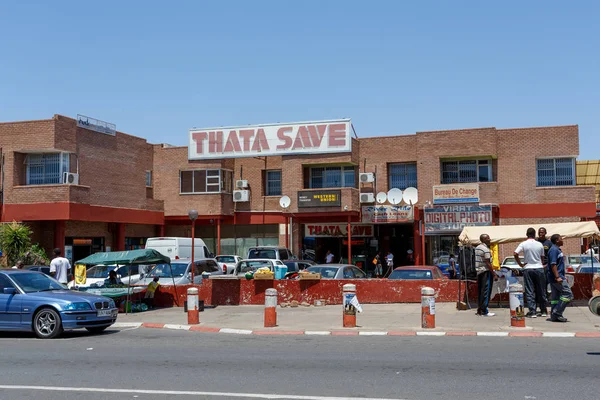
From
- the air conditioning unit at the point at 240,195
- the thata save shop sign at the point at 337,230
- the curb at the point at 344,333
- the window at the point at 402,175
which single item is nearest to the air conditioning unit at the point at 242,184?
the air conditioning unit at the point at 240,195

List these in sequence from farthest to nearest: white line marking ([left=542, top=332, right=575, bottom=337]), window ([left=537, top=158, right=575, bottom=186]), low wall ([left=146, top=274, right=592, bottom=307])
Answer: window ([left=537, top=158, right=575, bottom=186]), low wall ([left=146, top=274, right=592, bottom=307]), white line marking ([left=542, top=332, right=575, bottom=337])

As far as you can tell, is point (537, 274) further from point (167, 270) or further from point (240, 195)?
point (240, 195)

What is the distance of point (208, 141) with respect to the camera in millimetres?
38500

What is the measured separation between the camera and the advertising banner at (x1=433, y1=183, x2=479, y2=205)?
3547 cm

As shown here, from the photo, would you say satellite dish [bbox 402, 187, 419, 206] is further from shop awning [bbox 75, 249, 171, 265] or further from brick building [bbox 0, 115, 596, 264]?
shop awning [bbox 75, 249, 171, 265]

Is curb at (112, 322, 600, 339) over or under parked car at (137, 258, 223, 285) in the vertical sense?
under

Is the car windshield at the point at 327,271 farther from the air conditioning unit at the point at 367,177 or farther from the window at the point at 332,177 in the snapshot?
the window at the point at 332,177

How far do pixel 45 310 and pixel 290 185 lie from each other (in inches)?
962

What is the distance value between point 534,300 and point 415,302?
15.0 ft

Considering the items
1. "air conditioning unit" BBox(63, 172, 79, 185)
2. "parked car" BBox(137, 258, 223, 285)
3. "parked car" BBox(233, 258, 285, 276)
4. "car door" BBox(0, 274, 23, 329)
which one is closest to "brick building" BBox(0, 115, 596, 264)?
"air conditioning unit" BBox(63, 172, 79, 185)

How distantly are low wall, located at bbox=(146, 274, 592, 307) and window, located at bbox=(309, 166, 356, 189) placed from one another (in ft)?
59.8

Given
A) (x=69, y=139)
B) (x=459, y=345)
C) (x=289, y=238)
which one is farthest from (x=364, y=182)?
(x=459, y=345)

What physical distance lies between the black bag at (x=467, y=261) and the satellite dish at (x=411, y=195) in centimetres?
1809

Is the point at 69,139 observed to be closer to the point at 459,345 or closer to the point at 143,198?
the point at 143,198
